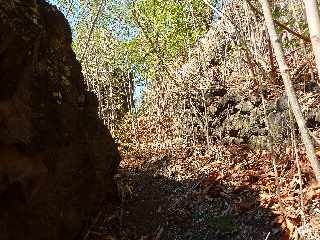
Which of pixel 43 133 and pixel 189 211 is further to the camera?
pixel 189 211

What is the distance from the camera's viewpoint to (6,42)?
535 centimetres

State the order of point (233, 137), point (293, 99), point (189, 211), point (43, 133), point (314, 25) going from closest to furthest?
1. point (314, 25)
2. point (293, 99)
3. point (43, 133)
4. point (189, 211)
5. point (233, 137)

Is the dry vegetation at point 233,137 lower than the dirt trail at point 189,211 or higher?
higher

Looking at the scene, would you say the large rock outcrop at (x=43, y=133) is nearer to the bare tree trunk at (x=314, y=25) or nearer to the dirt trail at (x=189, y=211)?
the dirt trail at (x=189, y=211)

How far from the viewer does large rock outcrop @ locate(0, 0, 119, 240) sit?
5.46 meters

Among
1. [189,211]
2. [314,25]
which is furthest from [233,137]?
[314,25]

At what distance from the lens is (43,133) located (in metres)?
5.92

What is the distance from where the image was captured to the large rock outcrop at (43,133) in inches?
215

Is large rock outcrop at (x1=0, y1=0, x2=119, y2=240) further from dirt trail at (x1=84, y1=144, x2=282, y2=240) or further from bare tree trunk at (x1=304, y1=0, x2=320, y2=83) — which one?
bare tree trunk at (x1=304, y1=0, x2=320, y2=83)

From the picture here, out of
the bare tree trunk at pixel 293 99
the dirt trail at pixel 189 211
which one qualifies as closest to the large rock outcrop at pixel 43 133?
the dirt trail at pixel 189 211

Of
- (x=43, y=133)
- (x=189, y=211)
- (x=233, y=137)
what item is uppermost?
(x=43, y=133)

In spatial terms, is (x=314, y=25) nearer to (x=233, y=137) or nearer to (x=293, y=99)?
(x=293, y=99)

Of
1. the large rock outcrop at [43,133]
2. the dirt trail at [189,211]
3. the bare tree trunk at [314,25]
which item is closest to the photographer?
the bare tree trunk at [314,25]

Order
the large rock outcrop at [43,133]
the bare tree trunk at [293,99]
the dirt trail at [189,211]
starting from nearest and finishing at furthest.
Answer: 1. the bare tree trunk at [293,99]
2. the large rock outcrop at [43,133]
3. the dirt trail at [189,211]
